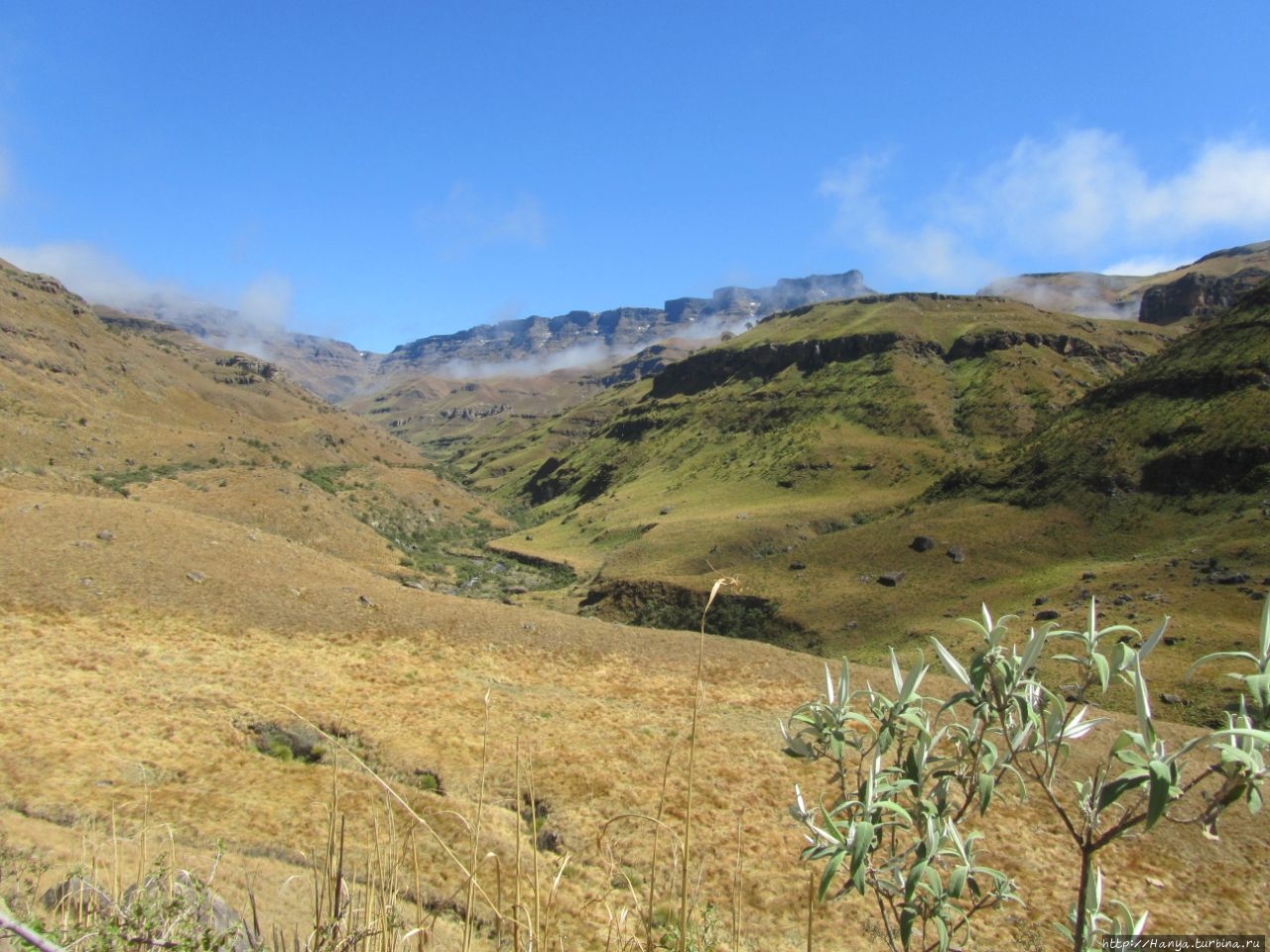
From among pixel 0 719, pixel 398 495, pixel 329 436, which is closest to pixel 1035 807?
pixel 0 719

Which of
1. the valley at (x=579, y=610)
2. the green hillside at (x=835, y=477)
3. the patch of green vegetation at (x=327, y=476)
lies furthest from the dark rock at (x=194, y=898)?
the patch of green vegetation at (x=327, y=476)

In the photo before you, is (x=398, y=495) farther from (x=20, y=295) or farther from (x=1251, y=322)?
(x=1251, y=322)

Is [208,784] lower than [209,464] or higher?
lower

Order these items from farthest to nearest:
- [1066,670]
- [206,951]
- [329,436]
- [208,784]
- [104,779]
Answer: [329,436], [1066,670], [208,784], [104,779], [206,951]

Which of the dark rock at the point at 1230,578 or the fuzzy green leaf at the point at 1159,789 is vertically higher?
the fuzzy green leaf at the point at 1159,789

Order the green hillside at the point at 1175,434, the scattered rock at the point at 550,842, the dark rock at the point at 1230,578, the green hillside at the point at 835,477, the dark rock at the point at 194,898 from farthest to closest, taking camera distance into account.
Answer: the green hillside at the point at 835,477, the green hillside at the point at 1175,434, the dark rock at the point at 1230,578, the scattered rock at the point at 550,842, the dark rock at the point at 194,898

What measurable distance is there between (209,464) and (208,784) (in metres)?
79.5

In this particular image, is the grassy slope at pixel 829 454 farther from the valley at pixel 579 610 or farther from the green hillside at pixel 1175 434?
the green hillside at pixel 1175 434

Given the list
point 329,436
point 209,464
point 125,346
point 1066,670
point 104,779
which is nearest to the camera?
point 104,779

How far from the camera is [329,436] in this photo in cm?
14038

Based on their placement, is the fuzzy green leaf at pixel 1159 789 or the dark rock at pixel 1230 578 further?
the dark rock at pixel 1230 578

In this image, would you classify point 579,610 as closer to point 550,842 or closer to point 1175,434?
point 550,842

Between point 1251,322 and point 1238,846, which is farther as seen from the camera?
point 1251,322

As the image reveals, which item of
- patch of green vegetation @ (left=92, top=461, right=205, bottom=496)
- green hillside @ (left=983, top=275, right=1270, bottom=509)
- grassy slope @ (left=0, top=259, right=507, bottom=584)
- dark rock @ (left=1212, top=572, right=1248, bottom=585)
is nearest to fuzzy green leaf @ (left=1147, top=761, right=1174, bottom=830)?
dark rock @ (left=1212, top=572, right=1248, bottom=585)
